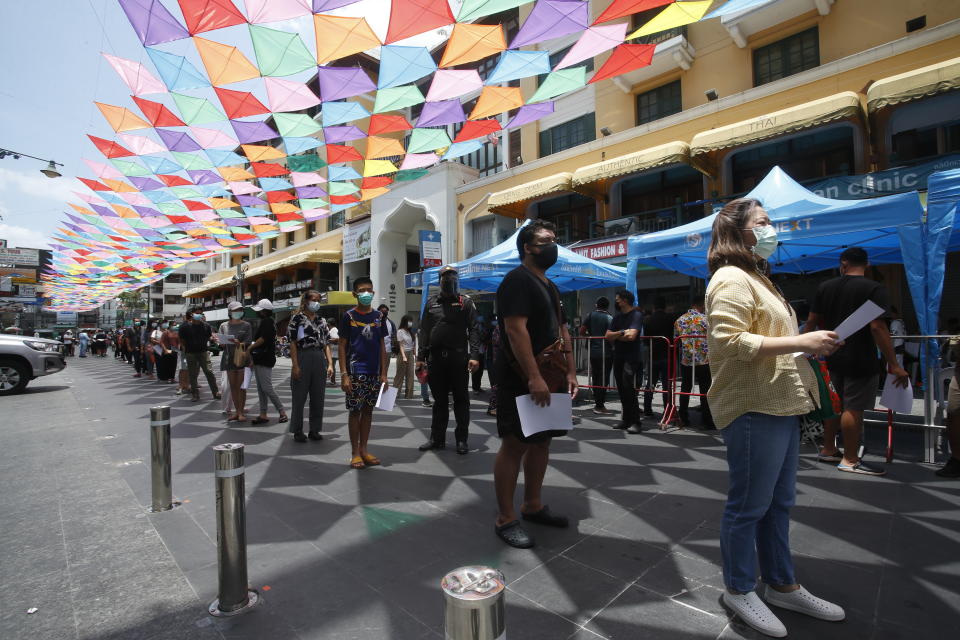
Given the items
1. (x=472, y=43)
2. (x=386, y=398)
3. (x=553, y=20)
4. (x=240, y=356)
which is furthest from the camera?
(x=240, y=356)

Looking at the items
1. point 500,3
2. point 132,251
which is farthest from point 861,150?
point 132,251

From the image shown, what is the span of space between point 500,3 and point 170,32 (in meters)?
3.99

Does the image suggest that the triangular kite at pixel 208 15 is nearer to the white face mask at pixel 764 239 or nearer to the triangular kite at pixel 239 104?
the triangular kite at pixel 239 104

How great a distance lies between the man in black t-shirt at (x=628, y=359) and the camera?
594 cm

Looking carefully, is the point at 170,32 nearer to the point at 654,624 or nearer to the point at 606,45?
the point at 606,45

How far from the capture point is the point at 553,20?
5.92 metres

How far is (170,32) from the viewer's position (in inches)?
212

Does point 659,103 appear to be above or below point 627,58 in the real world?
above

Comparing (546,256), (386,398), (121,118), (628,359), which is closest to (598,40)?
(628,359)

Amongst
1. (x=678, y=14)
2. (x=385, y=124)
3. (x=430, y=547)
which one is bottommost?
(x=430, y=547)

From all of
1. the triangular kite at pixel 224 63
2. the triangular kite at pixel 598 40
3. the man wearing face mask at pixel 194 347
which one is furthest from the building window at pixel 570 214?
the triangular kite at pixel 224 63

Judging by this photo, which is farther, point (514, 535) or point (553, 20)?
point (553, 20)

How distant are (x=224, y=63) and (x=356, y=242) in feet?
63.0

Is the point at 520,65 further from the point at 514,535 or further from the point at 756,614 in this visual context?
the point at 756,614
